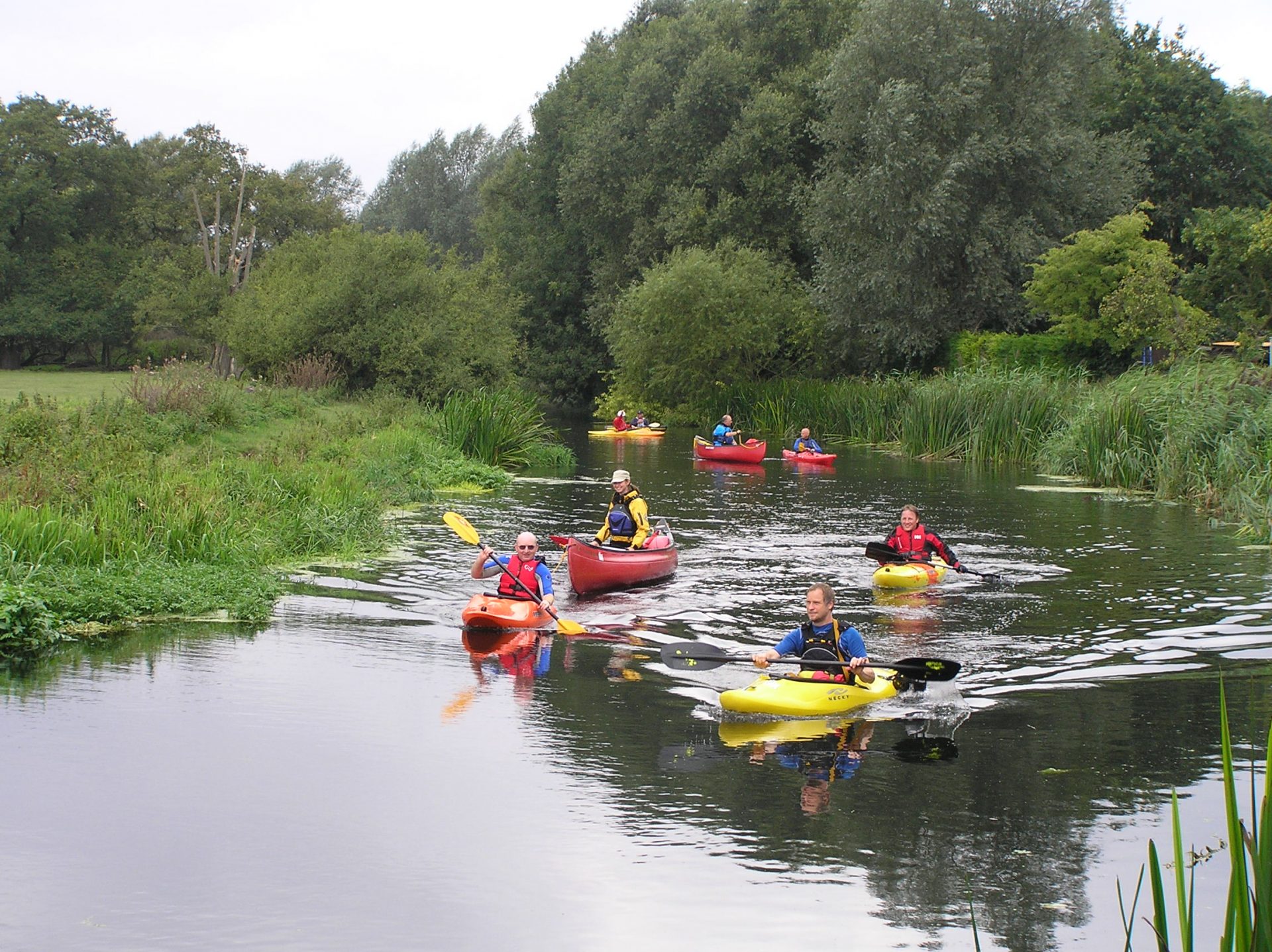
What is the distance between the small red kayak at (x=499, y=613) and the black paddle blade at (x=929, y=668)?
416cm

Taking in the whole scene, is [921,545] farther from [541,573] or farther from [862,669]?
[862,669]

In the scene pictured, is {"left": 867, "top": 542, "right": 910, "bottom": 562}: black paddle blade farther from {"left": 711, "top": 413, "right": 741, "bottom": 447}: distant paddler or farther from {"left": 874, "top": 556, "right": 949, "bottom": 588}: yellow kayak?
{"left": 711, "top": 413, "right": 741, "bottom": 447}: distant paddler

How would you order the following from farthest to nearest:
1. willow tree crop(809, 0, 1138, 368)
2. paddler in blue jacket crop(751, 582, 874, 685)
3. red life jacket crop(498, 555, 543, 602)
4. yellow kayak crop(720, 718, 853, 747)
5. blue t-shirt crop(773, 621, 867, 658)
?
1. willow tree crop(809, 0, 1138, 368)
2. red life jacket crop(498, 555, 543, 602)
3. blue t-shirt crop(773, 621, 867, 658)
4. paddler in blue jacket crop(751, 582, 874, 685)
5. yellow kayak crop(720, 718, 853, 747)

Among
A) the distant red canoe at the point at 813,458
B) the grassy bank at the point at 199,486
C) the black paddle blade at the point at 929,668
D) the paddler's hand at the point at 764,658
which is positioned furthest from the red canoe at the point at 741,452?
the black paddle blade at the point at 929,668

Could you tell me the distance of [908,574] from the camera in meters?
14.9

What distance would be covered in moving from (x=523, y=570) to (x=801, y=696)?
4.26 meters

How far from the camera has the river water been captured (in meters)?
6.20

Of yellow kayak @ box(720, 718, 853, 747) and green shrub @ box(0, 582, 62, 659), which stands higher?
green shrub @ box(0, 582, 62, 659)

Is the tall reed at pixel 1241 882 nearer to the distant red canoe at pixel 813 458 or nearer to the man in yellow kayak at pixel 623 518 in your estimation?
the man in yellow kayak at pixel 623 518

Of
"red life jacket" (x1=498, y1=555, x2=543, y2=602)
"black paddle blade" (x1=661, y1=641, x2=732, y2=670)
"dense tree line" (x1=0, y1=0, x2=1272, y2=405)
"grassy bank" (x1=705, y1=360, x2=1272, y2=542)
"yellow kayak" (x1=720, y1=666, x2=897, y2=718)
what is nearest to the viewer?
"yellow kayak" (x1=720, y1=666, x2=897, y2=718)

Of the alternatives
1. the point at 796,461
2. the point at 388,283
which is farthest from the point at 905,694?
the point at 388,283

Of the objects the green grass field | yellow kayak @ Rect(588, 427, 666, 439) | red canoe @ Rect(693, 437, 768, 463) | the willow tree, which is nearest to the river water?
the green grass field

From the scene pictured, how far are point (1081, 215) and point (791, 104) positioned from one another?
12.5 metres

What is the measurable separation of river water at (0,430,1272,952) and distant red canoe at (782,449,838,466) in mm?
16042
